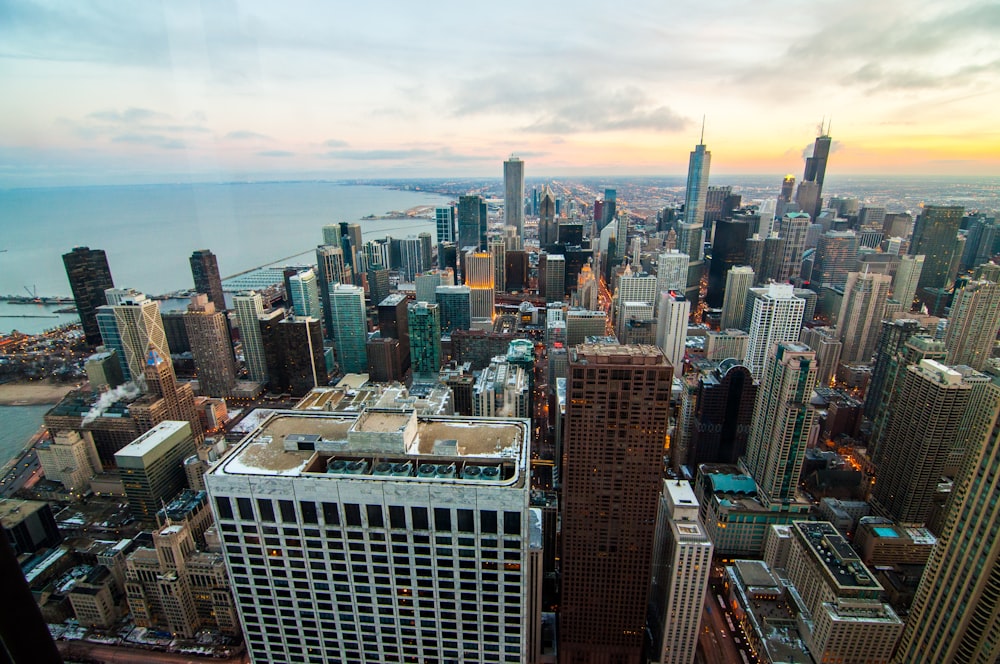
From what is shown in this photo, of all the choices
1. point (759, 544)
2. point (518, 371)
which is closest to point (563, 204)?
point (518, 371)

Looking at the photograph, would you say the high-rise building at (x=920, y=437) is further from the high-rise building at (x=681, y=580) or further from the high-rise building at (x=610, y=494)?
the high-rise building at (x=610, y=494)

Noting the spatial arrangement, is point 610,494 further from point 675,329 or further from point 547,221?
point 547,221

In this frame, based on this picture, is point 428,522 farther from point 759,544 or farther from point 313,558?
point 759,544

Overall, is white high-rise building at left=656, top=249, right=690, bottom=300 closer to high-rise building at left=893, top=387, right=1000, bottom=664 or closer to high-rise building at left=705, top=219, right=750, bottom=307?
high-rise building at left=705, top=219, right=750, bottom=307

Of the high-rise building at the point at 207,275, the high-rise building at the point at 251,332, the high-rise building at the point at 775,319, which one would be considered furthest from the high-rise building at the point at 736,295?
the high-rise building at the point at 207,275

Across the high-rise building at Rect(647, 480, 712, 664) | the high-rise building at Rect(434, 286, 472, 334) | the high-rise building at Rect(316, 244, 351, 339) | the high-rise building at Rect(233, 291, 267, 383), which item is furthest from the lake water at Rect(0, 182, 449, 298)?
the high-rise building at Rect(647, 480, 712, 664)

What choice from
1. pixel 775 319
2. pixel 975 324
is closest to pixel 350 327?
pixel 775 319
